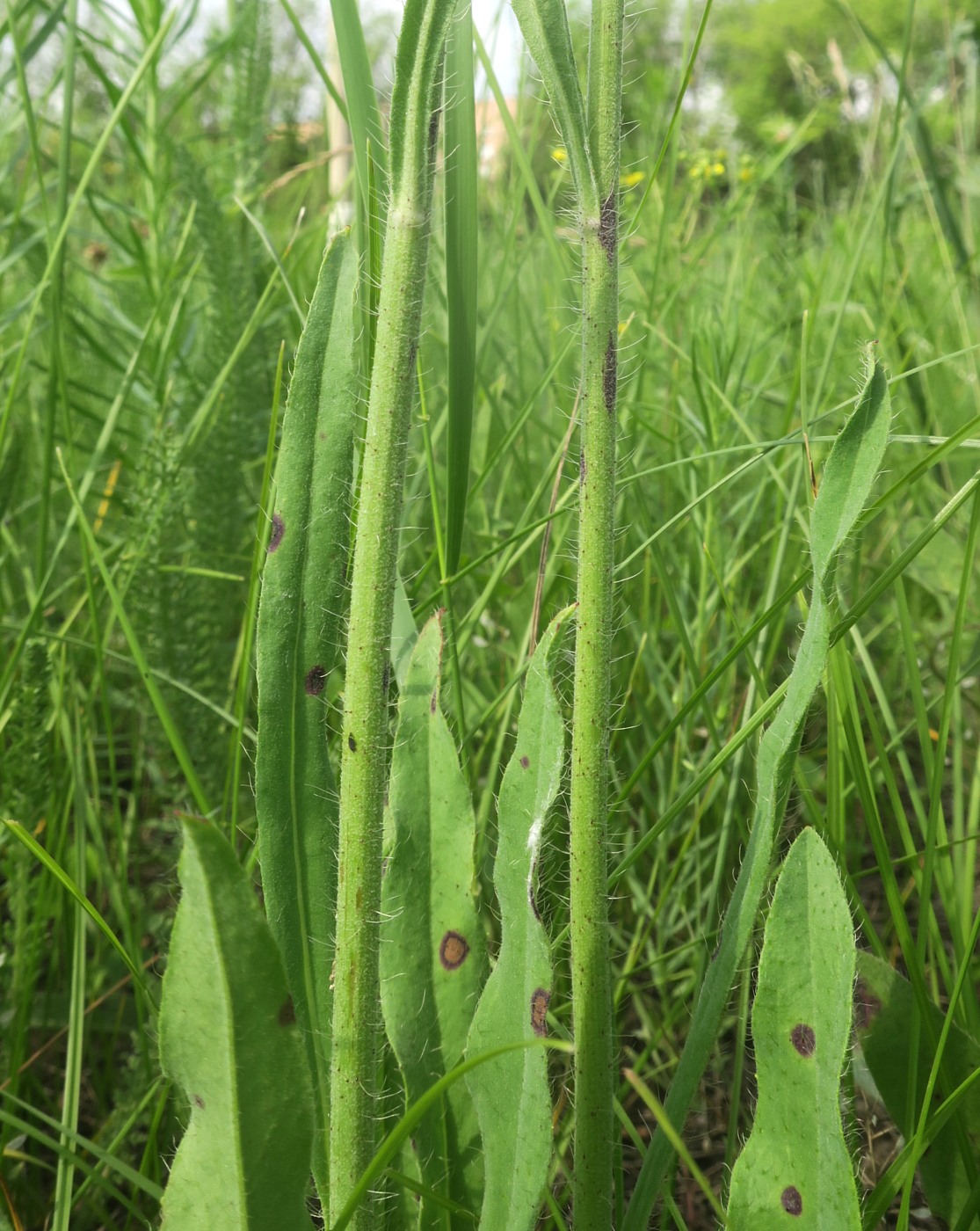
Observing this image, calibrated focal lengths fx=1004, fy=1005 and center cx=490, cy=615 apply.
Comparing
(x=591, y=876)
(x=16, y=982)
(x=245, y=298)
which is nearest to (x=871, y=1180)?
(x=591, y=876)

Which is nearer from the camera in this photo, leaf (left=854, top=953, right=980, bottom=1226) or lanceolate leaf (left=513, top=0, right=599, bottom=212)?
lanceolate leaf (left=513, top=0, right=599, bottom=212)

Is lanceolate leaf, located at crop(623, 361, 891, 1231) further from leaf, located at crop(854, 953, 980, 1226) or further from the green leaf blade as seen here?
leaf, located at crop(854, 953, 980, 1226)

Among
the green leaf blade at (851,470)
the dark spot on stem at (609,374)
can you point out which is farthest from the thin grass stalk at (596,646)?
the green leaf blade at (851,470)

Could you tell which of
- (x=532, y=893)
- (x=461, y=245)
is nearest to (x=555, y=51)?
(x=461, y=245)

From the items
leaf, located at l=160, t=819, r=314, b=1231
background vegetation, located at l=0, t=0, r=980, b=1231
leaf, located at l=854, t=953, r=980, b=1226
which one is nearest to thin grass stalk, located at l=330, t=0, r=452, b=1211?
leaf, located at l=160, t=819, r=314, b=1231

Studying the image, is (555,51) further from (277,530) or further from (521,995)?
(521,995)

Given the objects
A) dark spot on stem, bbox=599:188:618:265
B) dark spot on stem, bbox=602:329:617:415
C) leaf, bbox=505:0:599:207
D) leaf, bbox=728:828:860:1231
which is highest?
leaf, bbox=505:0:599:207
